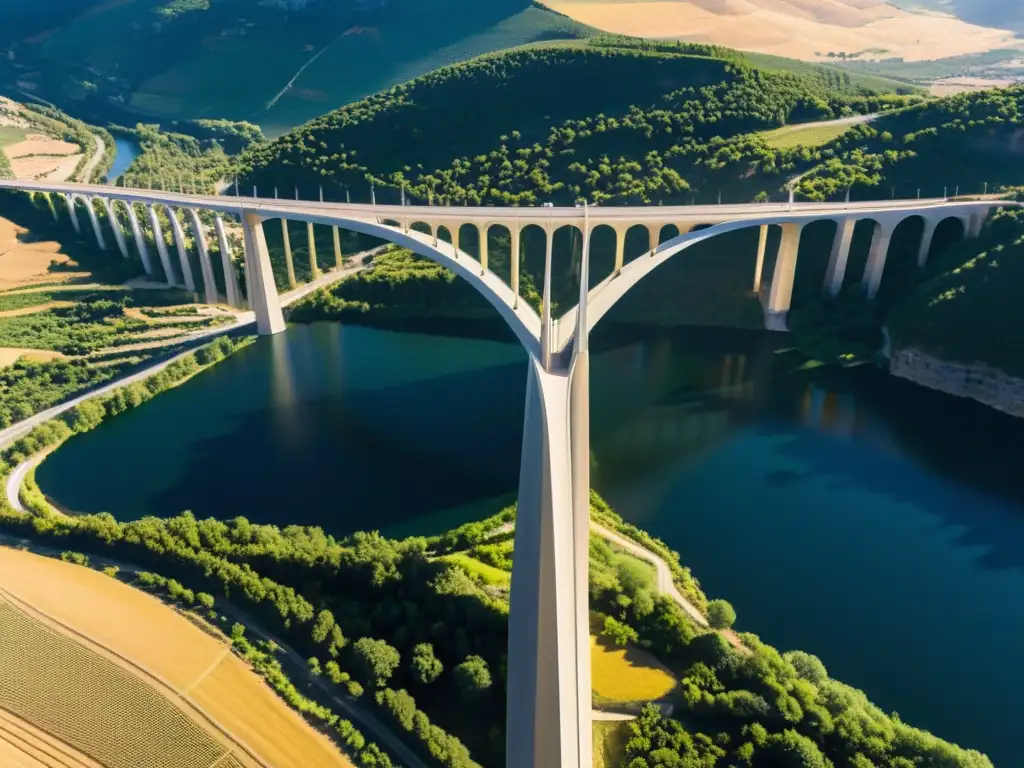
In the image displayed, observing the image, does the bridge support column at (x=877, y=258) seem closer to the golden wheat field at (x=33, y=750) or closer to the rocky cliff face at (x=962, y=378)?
the rocky cliff face at (x=962, y=378)

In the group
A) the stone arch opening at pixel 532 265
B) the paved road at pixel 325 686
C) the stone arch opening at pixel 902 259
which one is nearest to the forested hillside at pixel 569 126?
the stone arch opening at pixel 532 265

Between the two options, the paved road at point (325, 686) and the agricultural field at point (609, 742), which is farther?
the paved road at point (325, 686)

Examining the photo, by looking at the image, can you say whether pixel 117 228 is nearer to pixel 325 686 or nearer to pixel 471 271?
pixel 471 271

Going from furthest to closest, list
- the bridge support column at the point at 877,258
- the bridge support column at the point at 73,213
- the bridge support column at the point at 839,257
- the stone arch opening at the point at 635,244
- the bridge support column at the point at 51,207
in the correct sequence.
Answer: the bridge support column at the point at 51,207, the bridge support column at the point at 73,213, the stone arch opening at the point at 635,244, the bridge support column at the point at 839,257, the bridge support column at the point at 877,258

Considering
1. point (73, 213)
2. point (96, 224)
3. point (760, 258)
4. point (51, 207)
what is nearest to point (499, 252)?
point (760, 258)

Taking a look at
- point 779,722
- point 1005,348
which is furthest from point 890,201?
point 779,722

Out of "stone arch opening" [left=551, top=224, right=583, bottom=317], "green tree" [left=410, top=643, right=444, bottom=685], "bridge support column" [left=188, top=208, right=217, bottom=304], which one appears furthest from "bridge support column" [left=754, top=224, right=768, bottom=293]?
"bridge support column" [left=188, top=208, right=217, bottom=304]
